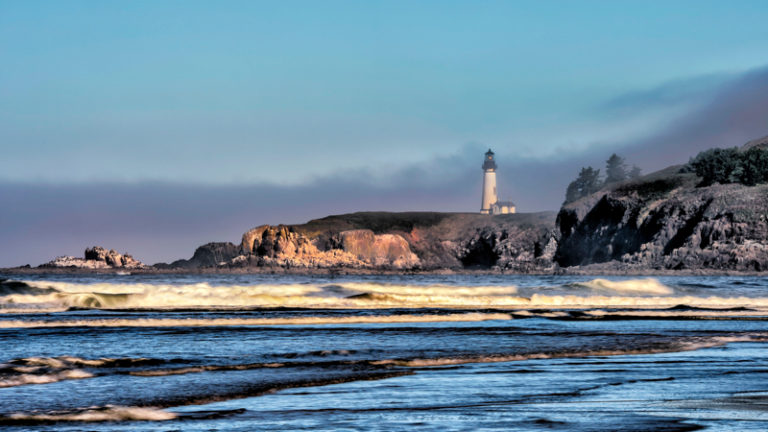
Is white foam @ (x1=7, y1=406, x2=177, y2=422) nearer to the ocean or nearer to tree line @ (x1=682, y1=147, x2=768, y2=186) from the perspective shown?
the ocean

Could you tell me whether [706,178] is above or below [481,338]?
above

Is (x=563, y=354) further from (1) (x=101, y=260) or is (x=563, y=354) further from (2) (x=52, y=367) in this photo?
(1) (x=101, y=260)

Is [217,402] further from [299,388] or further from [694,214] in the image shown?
[694,214]

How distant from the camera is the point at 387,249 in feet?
597

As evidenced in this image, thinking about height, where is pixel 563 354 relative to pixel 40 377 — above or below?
below

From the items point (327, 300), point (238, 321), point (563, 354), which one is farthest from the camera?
point (327, 300)

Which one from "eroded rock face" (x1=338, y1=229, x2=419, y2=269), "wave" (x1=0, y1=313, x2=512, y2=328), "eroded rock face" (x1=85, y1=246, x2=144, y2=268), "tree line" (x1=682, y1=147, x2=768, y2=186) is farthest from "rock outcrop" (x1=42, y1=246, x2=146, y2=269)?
"wave" (x1=0, y1=313, x2=512, y2=328)

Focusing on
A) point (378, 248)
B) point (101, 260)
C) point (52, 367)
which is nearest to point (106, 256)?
point (101, 260)

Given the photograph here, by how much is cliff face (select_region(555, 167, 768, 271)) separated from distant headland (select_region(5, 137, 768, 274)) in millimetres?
138

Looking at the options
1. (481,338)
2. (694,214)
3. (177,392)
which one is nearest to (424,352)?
(481,338)

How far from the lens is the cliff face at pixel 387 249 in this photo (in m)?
150

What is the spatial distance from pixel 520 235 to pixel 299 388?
16667cm

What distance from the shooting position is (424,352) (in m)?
11.6

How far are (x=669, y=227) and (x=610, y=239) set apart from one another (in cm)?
1248
